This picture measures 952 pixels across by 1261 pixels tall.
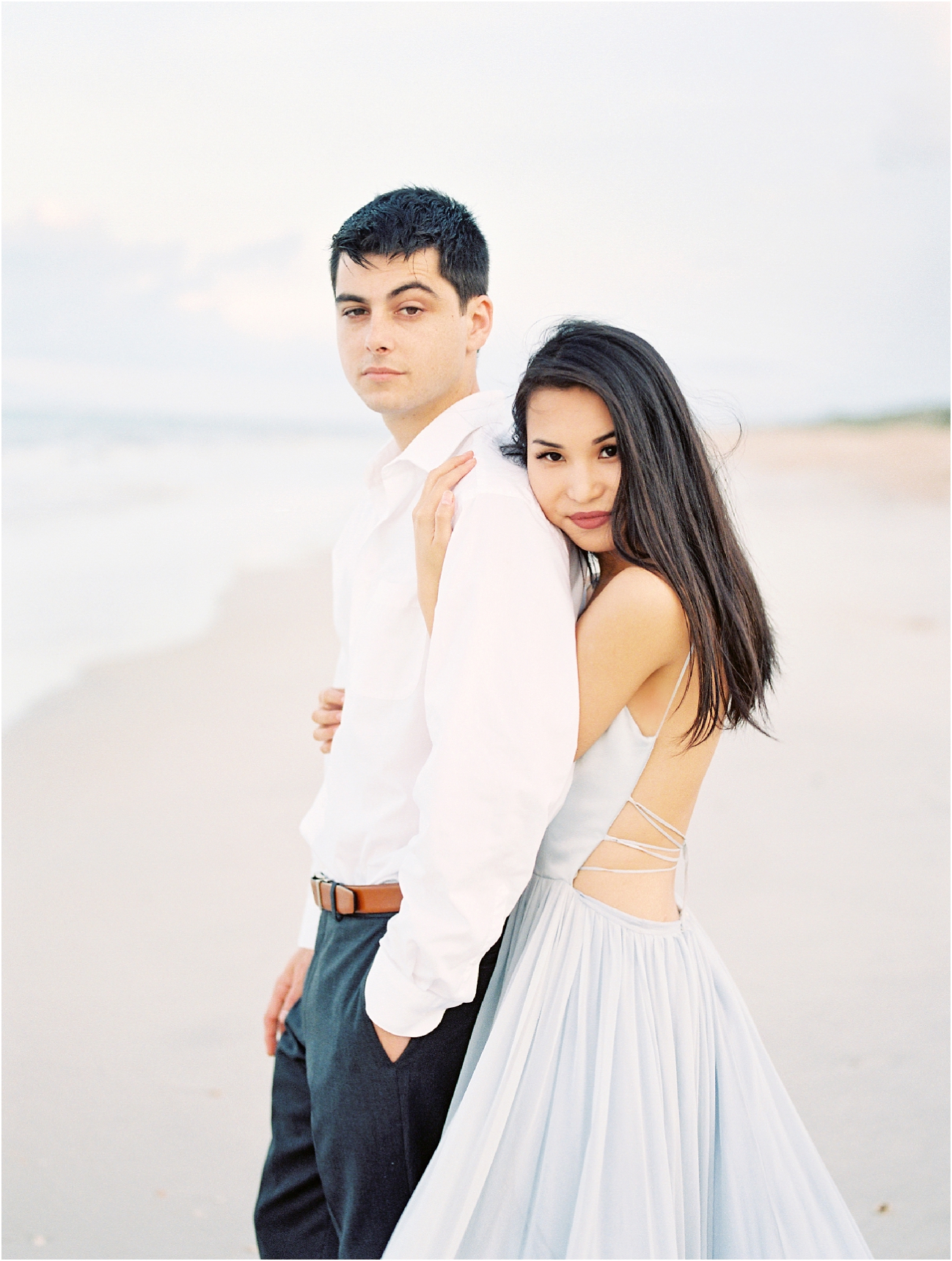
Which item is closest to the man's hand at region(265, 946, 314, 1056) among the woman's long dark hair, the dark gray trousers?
the dark gray trousers

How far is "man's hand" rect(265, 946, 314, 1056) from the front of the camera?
2301 mm

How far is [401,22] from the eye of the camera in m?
15.9

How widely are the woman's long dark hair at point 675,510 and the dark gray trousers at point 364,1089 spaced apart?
1.99 ft

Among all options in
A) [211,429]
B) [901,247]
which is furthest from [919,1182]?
[211,429]

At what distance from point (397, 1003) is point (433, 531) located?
708 mm

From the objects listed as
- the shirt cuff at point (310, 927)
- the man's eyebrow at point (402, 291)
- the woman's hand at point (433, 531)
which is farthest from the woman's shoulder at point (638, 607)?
the shirt cuff at point (310, 927)

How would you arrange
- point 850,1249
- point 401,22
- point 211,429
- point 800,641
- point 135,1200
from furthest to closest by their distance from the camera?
point 211,429 → point 401,22 → point 800,641 → point 135,1200 → point 850,1249

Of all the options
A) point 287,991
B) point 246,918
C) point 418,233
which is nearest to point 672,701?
point 418,233

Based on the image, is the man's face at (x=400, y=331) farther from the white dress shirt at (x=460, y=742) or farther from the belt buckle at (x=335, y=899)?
the belt buckle at (x=335, y=899)

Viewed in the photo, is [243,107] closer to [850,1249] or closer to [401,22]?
[401,22]

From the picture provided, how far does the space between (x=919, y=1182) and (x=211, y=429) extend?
33.2 meters

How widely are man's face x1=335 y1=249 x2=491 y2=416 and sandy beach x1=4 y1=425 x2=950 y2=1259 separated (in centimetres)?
64

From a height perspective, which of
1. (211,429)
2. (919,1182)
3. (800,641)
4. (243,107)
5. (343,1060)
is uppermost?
(243,107)

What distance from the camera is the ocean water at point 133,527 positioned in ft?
31.3
